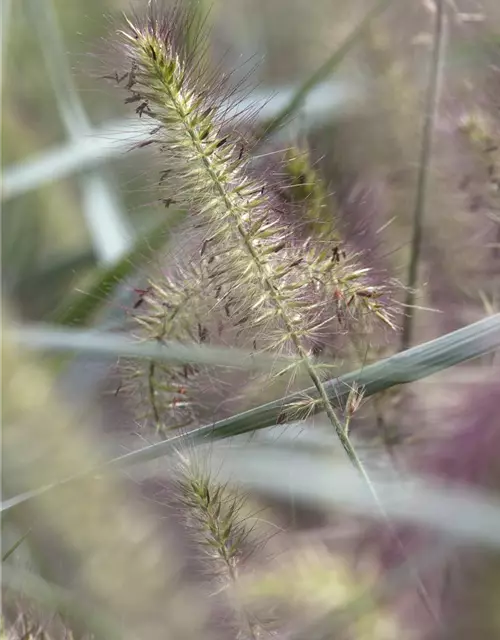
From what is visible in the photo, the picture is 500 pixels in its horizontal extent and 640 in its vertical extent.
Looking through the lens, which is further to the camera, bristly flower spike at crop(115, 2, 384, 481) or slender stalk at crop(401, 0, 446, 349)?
slender stalk at crop(401, 0, 446, 349)

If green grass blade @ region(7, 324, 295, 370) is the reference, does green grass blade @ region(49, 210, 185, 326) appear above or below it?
above

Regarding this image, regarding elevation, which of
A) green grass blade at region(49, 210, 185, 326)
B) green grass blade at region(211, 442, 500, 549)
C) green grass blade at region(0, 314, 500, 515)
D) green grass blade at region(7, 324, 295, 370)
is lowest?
green grass blade at region(211, 442, 500, 549)

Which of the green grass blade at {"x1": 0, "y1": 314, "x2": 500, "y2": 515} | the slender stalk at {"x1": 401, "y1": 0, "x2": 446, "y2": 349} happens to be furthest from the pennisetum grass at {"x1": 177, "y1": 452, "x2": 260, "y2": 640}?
the slender stalk at {"x1": 401, "y1": 0, "x2": 446, "y2": 349}

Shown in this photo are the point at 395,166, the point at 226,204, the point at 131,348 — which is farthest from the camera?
the point at 395,166

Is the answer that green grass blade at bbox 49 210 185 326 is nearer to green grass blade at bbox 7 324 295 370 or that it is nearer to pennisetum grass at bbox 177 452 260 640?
green grass blade at bbox 7 324 295 370

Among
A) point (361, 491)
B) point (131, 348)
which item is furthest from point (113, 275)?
point (361, 491)

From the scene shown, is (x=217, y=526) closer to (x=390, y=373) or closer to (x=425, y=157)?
(x=390, y=373)

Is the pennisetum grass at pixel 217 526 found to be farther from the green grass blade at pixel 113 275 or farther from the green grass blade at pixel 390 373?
the green grass blade at pixel 113 275
